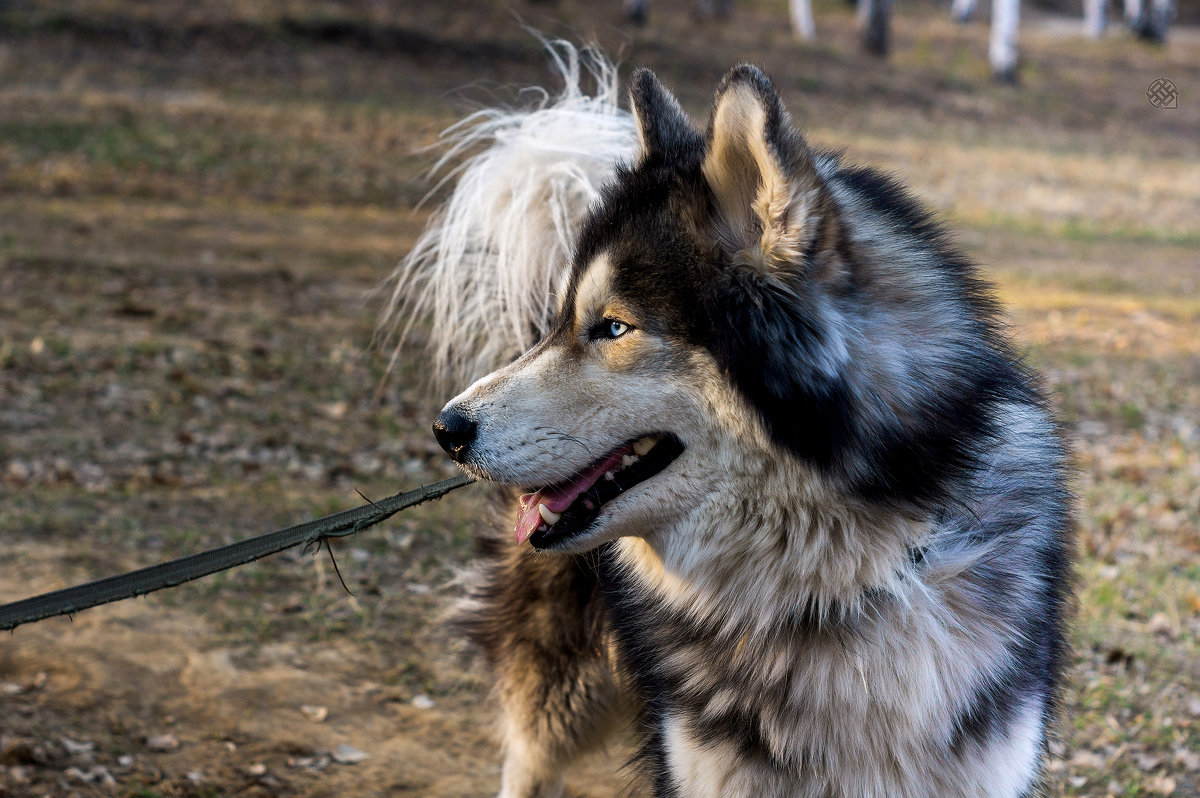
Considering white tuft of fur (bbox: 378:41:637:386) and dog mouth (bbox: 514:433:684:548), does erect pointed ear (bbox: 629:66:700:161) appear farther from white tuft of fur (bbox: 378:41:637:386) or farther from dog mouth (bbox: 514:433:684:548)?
dog mouth (bbox: 514:433:684:548)

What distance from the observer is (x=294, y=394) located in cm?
701

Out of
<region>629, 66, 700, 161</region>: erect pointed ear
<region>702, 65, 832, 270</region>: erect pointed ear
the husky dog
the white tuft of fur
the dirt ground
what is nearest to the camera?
<region>702, 65, 832, 270</region>: erect pointed ear

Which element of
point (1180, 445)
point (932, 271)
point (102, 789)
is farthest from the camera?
point (1180, 445)

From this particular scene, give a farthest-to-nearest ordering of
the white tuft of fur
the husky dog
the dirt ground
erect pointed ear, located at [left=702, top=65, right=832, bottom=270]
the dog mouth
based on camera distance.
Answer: the dirt ground, the white tuft of fur, the dog mouth, the husky dog, erect pointed ear, located at [left=702, top=65, right=832, bottom=270]

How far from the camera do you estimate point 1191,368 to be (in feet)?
29.0

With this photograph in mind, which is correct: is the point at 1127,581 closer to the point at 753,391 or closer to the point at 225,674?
the point at 753,391

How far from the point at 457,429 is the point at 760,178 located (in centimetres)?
86

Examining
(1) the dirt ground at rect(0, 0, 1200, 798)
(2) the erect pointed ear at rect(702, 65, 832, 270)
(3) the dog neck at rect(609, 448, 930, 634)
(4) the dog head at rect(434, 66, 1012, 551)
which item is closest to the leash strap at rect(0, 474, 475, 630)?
(4) the dog head at rect(434, 66, 1012, 551)

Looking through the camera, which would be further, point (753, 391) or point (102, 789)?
point (102, 789)

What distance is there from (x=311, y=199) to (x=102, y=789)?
31.9ft

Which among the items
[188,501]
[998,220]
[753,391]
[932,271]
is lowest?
[998,220]

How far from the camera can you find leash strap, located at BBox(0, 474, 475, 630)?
2.65 meters

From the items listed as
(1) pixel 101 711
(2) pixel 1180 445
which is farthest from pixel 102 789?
(2) pixel 1180 445

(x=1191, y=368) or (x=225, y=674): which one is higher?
(x=225, y=674)
